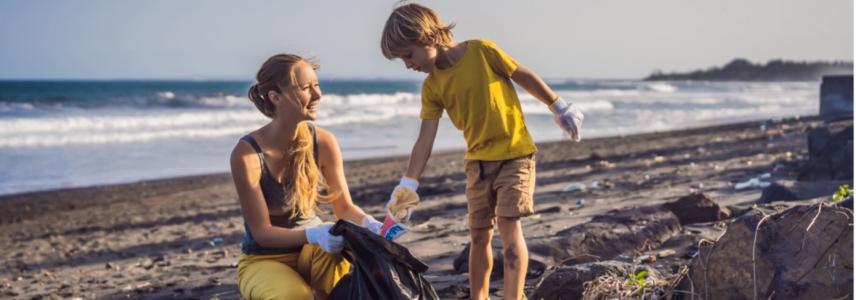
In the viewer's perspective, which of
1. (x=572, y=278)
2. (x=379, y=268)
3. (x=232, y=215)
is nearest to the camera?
(x=379, y=268)

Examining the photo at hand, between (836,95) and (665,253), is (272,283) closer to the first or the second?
(665,253)

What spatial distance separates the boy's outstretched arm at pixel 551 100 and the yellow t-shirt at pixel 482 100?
6cm

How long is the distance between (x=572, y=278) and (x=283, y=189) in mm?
1343

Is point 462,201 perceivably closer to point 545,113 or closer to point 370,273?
point 370,273

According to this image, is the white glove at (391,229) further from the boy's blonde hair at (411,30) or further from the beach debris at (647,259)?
the beach debris at (647,259)

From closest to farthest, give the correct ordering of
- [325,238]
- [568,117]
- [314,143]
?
[325,238]
[314,143]
[568,117]

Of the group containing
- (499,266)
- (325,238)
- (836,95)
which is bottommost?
(836,95)

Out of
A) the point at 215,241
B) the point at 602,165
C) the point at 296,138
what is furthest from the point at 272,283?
the point at 602,165

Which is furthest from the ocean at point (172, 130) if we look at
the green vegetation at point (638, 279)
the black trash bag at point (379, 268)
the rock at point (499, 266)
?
the green vegetation at point (638, 279)

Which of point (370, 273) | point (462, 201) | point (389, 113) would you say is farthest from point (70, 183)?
point (389, 113)

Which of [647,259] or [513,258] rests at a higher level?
[513,258]

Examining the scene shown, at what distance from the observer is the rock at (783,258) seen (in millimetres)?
3070

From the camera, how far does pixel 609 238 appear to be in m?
4.86

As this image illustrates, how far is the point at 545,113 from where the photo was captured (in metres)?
25.4
